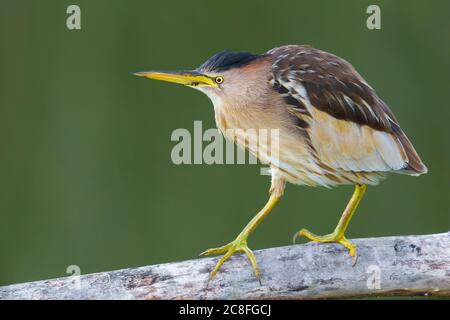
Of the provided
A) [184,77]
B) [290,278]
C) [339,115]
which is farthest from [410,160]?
[184,77]

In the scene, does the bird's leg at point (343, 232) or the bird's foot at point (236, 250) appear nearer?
the bird's foot at point (236, 250)

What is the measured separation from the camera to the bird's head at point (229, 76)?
8.11 feet

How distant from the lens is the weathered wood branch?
2.30 metres

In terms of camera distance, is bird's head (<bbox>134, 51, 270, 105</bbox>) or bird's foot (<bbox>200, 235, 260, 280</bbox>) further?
bird's head (<bbox>134, 51, 270, 105</bbox>)

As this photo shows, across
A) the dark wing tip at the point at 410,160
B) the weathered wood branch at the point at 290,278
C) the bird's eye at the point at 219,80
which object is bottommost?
the weathered wood branch at the point at 290,278

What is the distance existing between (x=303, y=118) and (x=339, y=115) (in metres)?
0.10

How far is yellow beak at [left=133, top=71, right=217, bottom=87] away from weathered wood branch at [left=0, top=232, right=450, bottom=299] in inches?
18.4

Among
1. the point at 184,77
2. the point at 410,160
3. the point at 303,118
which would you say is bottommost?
the point at 410,160

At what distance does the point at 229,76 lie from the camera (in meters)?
2.48

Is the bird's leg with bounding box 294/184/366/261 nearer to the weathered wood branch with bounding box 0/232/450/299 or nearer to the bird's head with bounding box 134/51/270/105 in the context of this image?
the weathered wood branch with bounding box 0/232/450/299

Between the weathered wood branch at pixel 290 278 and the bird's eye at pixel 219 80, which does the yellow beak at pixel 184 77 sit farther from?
the weathered wood branch at pixel 290 278

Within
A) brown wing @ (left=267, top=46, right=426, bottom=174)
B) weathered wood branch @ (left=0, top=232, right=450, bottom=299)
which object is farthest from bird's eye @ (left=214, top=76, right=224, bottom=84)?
weathered wood branch @ (left=0, top=232, right=450, bottom=299)

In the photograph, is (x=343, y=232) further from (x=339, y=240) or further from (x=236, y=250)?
(x=236, y=250)

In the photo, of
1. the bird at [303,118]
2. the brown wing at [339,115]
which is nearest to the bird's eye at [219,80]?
the bird at [303,118]
